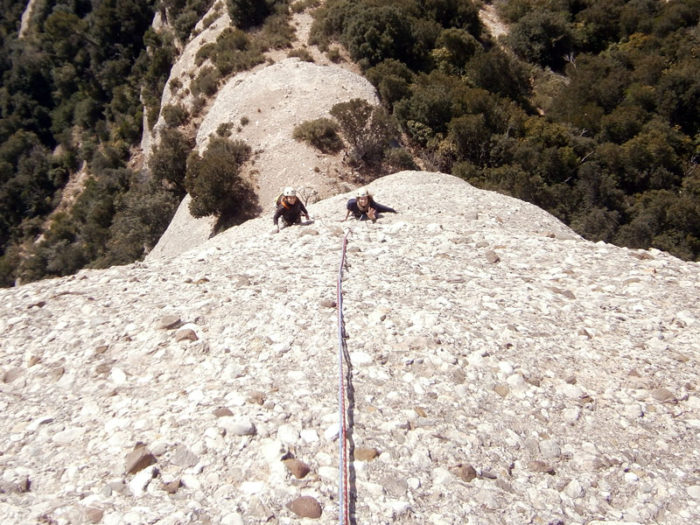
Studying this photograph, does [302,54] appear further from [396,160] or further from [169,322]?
[169,322]

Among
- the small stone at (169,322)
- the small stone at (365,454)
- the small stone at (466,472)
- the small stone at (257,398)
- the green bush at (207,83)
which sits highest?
Result: the green bush at (207,83)

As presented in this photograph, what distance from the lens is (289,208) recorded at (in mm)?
11133

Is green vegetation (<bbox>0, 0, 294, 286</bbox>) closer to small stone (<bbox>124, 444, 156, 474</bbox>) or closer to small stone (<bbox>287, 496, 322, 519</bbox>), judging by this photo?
small stone (<bbox>124, 444, 156, 474</bbox>)

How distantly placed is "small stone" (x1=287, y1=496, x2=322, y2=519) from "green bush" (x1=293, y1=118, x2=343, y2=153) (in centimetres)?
2025

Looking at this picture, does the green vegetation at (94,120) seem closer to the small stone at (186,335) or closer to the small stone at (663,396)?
the small stone at (186,335)

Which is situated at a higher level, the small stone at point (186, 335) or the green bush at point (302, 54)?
the green bush at point (302, 54)

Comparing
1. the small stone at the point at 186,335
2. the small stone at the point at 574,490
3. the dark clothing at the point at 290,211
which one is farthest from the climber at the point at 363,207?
the small stone at the point at 574,490

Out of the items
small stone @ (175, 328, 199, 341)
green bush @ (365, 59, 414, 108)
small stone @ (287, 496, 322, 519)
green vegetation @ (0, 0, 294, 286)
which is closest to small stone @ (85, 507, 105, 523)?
small stone @ (287, 496, 322, 519)

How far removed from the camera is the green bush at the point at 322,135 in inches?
912

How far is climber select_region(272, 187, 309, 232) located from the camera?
430 inches

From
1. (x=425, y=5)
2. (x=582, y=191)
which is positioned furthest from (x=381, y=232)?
(x=425, y=5)

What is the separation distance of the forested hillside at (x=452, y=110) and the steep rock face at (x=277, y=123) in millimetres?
3022

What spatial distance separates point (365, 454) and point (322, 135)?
20198 millimetres

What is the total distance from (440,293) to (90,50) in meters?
64.7
